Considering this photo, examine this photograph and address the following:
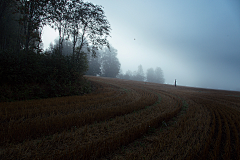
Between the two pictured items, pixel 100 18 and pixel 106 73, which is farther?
pixel 106 73

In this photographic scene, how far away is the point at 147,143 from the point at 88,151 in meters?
1.50

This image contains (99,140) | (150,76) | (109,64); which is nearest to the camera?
(99,140)

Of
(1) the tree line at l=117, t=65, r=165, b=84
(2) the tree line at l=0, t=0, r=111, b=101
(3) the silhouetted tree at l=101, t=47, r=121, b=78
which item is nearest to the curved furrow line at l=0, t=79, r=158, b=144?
(2) the tree line at l=0, t=0, r=111, b=101

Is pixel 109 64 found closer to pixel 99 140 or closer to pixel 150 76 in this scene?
pixel 150 76

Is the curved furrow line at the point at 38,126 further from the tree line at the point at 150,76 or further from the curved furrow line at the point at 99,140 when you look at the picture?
the tree line at the point at 150,76

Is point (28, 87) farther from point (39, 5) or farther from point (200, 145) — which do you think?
point (200, 145)

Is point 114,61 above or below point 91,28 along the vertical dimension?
above

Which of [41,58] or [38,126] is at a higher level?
→ [41,58]

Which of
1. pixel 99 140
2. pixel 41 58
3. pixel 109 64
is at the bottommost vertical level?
pixel 99 140

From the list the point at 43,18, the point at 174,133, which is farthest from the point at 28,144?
the point at 43,18

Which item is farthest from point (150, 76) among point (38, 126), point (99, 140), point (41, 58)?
point (38, 126)

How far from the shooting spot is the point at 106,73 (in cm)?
4566

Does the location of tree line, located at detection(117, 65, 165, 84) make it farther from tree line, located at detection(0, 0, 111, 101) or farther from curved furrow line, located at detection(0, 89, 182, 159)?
curved furrow line, located at detection(0, 89, 182, 159)

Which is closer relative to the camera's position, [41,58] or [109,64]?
[41,58]
